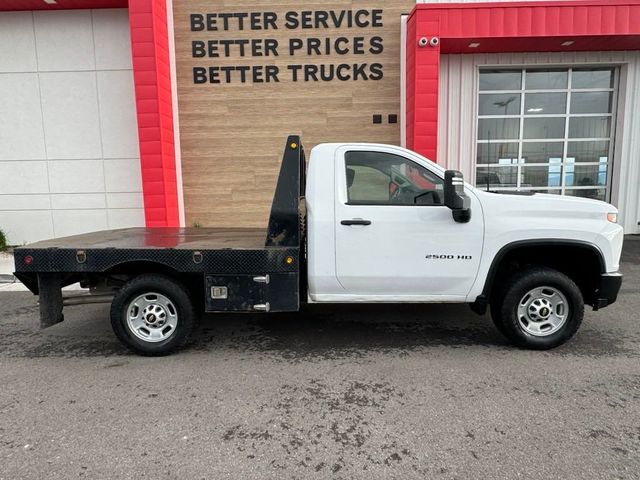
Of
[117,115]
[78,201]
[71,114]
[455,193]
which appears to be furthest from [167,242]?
[71,114]

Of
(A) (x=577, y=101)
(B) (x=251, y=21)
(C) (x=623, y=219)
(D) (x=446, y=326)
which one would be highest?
(B) (x=251, y=21)

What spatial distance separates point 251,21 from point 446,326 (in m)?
8.47

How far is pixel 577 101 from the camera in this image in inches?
433

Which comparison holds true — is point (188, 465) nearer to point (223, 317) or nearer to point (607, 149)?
point (223, 317)

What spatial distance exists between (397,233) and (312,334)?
5.10 feet

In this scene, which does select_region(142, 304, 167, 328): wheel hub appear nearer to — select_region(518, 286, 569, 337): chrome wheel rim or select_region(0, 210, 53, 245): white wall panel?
select_region(518, 286, 569, 337): chrome wheel rim

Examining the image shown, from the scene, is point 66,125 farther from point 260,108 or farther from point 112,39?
point 260,108

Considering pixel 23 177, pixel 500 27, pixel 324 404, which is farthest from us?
pixel 23 177

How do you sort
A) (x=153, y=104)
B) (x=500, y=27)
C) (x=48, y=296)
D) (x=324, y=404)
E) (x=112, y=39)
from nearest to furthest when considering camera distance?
1. (x=324, y=404)
2. (x=48, y=296)
3. (x=500, y=27)
4. (x=153, y=104)
5. (x=112, y=39)

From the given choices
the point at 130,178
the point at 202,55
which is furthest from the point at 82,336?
the point at 202,55

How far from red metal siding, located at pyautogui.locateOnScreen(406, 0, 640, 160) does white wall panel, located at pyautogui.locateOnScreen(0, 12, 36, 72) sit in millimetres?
8699

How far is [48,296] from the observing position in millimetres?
4344

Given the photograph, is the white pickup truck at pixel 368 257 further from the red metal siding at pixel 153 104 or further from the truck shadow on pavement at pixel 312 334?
the red metal siding at pixel 153 104

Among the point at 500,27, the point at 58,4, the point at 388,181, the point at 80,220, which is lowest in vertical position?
the point at 80,220
